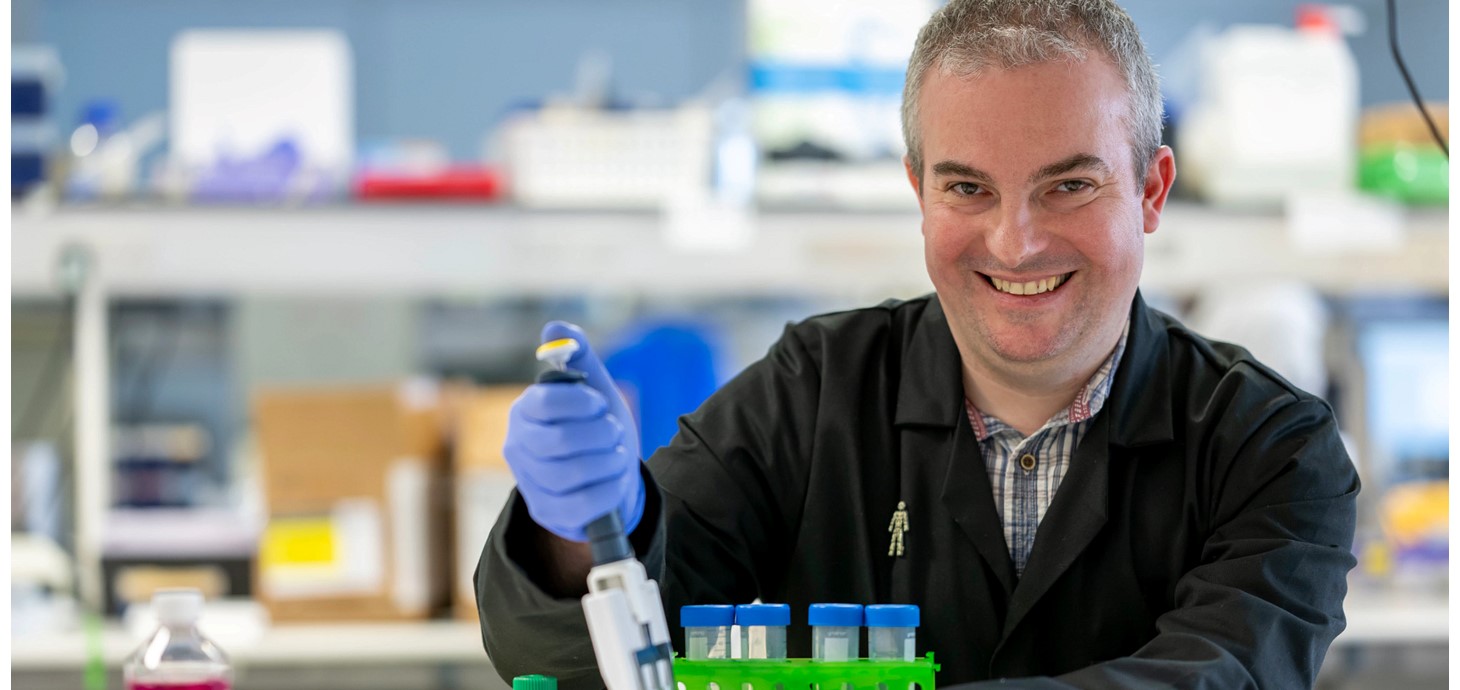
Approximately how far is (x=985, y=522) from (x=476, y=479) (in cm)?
140

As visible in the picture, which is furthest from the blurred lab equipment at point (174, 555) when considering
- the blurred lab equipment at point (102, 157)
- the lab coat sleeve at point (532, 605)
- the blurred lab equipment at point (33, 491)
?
the lab coat sleeve at point (532, 605)

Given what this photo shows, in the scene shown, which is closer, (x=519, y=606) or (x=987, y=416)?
(x=519, y=606)

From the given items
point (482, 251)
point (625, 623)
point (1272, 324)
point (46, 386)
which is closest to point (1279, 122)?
point (1272, 324)

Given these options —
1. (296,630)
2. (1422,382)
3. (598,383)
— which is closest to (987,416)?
(598,383)

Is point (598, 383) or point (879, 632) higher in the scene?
point (598, 383)

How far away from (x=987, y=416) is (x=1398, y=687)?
1.77 m

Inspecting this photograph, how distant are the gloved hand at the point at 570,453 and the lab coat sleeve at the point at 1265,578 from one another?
31cm

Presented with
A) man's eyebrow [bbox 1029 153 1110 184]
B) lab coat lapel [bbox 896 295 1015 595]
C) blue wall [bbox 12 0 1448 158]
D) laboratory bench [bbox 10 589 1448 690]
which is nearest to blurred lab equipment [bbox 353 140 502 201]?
laboratory bench [bbox 10 589 1448 690]

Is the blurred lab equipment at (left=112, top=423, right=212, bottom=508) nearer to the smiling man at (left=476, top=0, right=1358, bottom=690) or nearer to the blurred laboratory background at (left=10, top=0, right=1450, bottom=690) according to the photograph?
the blurred laboratory background at (left=10, top=0, right=1450, bottom=690)

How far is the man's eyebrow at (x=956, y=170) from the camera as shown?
3.82 feet

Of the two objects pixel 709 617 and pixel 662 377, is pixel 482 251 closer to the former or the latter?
pixel 662 377

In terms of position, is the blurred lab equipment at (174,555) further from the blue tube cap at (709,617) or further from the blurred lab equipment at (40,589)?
the blue tube cap at (709,617)

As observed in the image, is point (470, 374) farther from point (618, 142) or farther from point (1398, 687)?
point (1398, 687)

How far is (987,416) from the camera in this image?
1335 millimetres
